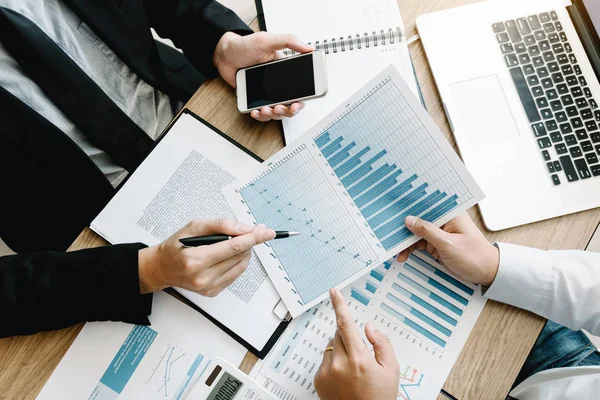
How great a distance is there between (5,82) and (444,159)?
766 mm

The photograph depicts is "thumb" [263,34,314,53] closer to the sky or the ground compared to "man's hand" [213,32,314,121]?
closer to the sky

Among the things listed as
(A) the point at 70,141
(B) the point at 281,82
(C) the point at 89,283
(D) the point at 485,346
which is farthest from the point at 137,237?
(D) the point at 485,346

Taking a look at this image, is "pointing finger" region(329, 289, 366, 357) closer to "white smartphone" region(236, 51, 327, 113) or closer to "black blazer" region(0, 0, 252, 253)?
"white smartphone" region(236, 51, 327, 113)

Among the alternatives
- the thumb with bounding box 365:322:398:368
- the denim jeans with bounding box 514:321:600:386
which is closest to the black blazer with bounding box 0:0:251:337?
the thumb with bounding box 365:322:398:368

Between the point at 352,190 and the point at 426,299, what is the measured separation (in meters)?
0.23

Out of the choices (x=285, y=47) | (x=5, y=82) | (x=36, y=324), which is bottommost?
(x=36, y=324)

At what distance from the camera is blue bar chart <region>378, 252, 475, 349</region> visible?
0.75 metres

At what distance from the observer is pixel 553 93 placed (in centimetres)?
80

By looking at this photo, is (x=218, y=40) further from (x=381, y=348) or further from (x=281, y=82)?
(x=381, y=348)

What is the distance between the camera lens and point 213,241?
0.68m

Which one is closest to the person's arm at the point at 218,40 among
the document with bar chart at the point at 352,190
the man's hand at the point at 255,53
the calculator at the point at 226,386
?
the man's hand at the point at 255,53

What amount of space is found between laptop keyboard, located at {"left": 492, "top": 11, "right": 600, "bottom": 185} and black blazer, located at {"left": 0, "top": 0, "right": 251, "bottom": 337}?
0.52 metres

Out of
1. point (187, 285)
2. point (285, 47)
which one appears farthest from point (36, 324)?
point (285, 47)

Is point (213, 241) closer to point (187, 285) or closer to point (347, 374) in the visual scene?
point (187, 285)
